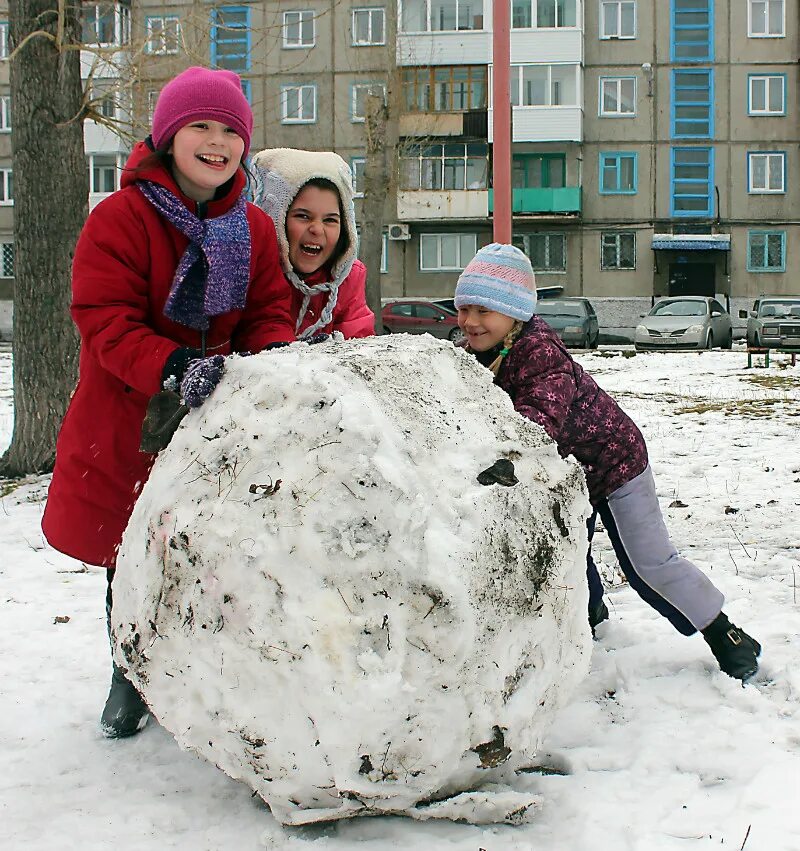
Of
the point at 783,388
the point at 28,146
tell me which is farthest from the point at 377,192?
the point at 28,146

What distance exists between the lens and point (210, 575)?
2.31 metres

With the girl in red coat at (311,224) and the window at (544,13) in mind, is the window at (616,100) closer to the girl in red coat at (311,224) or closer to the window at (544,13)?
the window at (544,13)

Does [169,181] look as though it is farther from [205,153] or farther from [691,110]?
[691,110]

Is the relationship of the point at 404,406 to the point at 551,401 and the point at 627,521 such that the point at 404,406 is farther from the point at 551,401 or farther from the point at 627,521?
the point at 627,521

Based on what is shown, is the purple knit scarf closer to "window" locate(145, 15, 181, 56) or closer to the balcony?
"window" locate(145, 15, 181, 56)

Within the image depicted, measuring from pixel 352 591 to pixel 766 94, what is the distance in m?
34.0

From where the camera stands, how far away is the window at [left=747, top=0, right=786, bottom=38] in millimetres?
31844

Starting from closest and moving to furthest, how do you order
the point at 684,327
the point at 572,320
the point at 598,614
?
the point at 598,614
the point at 684,327
the point at 572,320

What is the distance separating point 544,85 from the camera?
104 feet

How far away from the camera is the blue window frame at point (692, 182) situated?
1261 inches

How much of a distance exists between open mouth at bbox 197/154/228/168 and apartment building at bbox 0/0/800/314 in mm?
29267

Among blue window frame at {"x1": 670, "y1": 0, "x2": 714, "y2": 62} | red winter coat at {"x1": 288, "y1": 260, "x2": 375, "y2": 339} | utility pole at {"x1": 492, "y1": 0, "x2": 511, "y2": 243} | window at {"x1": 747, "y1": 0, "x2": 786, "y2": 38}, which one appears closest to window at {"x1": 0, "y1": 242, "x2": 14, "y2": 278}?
blue window frame at {"x1": 670, "y1": 0, "x2": 714, "y2": 62}

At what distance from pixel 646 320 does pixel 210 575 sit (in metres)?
19.9

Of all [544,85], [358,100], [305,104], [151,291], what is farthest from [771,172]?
[151,291]
